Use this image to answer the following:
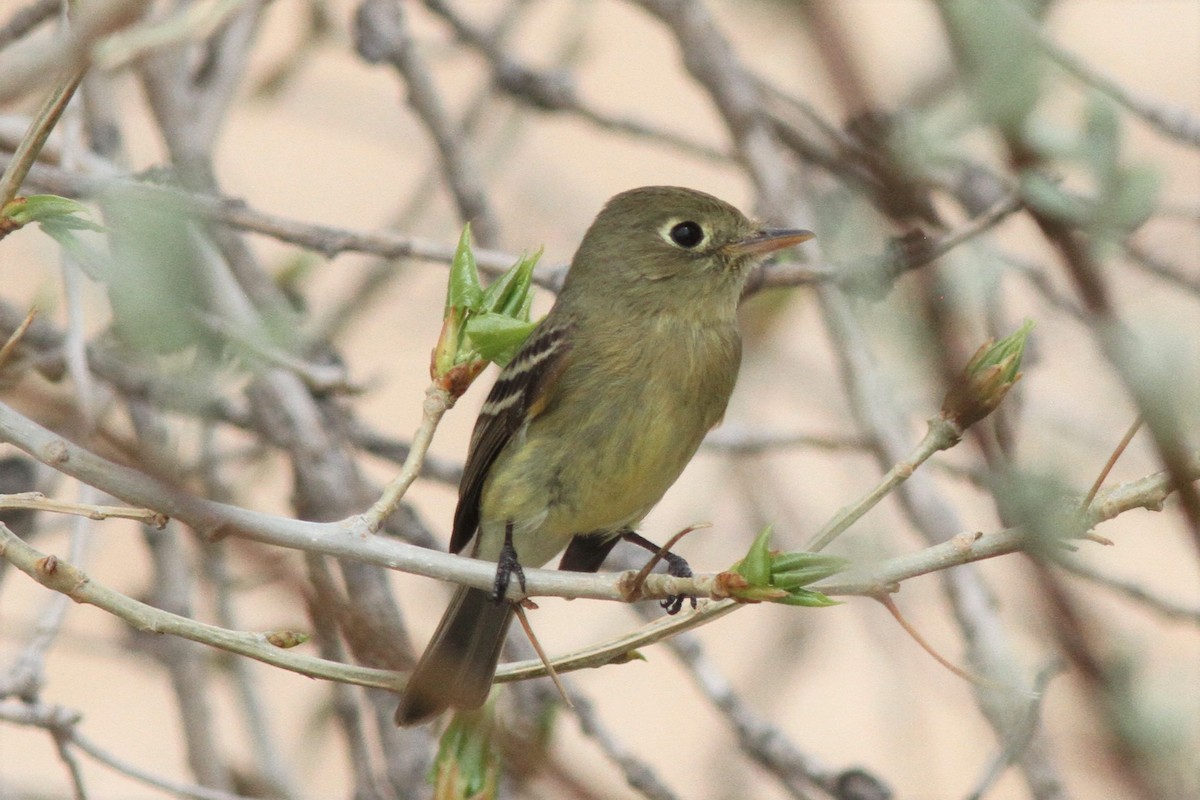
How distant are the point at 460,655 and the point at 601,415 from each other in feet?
2.39

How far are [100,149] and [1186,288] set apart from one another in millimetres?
3175

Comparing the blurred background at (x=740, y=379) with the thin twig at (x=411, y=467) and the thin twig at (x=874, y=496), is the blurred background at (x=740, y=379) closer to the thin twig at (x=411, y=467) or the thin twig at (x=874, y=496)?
the thin twig at (x=874, y=496)

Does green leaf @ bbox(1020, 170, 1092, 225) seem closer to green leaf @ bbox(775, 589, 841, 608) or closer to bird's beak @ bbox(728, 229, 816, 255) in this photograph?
green leaf @ bbox(775, 589, 841, 608)

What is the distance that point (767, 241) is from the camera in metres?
3.90

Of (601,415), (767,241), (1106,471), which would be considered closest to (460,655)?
(601,415)

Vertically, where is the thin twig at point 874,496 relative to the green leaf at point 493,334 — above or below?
below

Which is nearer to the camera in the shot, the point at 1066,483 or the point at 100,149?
the point at 1066,483

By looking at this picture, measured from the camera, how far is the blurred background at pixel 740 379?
121 centimetres

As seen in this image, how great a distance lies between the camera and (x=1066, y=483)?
1.30 meters

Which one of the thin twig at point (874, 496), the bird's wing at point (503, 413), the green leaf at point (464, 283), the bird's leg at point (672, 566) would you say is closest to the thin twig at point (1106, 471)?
the thin twig at point (874, 496)

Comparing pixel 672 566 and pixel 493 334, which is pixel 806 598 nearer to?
pixel 493 334

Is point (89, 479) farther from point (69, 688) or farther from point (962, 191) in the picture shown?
point (69, 688)

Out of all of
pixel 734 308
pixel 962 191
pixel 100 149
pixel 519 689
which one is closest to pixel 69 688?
pixel 100 149

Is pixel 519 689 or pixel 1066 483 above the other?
pixel 519 689
